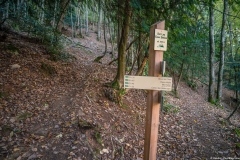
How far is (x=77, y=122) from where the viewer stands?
4.00m

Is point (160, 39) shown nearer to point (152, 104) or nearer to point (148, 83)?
point (148, 83)

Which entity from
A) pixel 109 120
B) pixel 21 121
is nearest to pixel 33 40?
pixel 21 121

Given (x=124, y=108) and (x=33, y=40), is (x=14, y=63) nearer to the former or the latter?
(x=33, y=40)

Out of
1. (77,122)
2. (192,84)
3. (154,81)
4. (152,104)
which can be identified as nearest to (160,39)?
(154,81)

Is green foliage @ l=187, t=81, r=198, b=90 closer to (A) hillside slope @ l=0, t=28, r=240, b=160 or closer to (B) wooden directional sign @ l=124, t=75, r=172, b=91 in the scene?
(A) hillside slope @ l=0, t=28, r=240, b=160

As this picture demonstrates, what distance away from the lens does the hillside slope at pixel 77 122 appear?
11.2ft

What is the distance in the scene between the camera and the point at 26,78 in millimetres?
5559

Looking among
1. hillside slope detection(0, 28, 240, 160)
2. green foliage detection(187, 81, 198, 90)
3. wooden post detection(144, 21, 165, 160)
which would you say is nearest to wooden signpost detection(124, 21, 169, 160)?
wooden post detection(144, 21, 165, 160)

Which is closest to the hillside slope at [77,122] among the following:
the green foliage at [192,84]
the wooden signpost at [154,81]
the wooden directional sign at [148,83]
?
the wooden signpost at [154,81]

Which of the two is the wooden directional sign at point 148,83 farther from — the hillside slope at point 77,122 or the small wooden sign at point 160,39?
the hillside slope at point 77,122

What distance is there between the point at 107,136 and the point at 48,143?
140cm

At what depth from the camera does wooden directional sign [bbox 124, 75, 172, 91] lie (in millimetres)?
2402

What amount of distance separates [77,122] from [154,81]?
8.31 feet

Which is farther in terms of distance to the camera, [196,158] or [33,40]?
[33,40]
